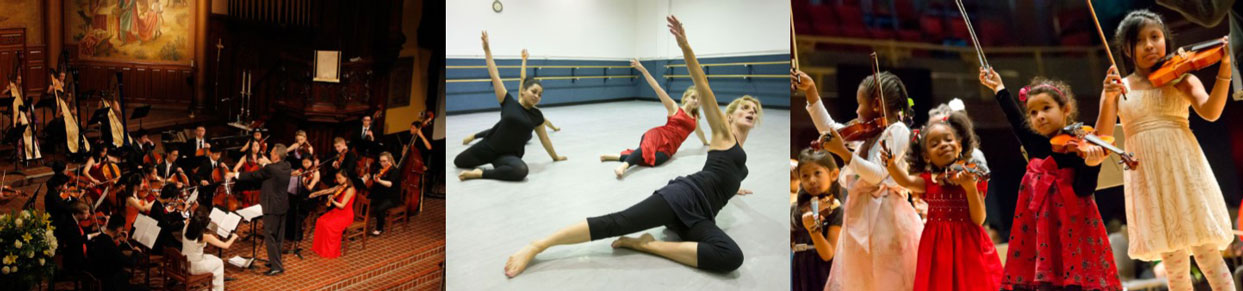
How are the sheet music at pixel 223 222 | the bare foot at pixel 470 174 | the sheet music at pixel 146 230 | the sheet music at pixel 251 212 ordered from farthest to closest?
the bare foot at pixel 470 174, the sheet music at pixel 251 212, the sheet music at pixel 223 222, the sheet music at pixel 146 230

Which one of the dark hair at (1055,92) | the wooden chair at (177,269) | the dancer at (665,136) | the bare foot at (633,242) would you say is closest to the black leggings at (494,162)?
the dancer at (665,136)

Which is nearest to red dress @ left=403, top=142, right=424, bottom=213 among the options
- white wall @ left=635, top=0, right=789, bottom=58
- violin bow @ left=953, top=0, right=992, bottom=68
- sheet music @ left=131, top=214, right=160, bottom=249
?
sheet music @ left=131, top=214, right=160, bottom=249

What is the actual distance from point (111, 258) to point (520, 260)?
148cm

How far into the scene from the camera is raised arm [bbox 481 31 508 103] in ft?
10.7

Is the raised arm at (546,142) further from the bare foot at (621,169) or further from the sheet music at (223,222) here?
the sheet music at (223,222)

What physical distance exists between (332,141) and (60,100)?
0.93m

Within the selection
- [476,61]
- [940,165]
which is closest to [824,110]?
[940,165]

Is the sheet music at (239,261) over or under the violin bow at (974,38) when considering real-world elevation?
under

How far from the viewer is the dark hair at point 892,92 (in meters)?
3.03

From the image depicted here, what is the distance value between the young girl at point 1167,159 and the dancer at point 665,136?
4.98 ft

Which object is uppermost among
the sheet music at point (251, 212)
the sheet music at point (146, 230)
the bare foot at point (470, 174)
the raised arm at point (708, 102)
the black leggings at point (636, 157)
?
the raised arm at point (708, 102)

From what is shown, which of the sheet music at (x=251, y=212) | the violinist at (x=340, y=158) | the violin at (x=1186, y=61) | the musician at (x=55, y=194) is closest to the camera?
the violin at (x=1186, y=61)

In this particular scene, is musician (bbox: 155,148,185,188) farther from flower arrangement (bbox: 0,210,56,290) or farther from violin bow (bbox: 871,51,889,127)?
violin bow (bbox: 871,51,889,127)

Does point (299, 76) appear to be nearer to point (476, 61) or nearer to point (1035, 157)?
point (476, 61)
